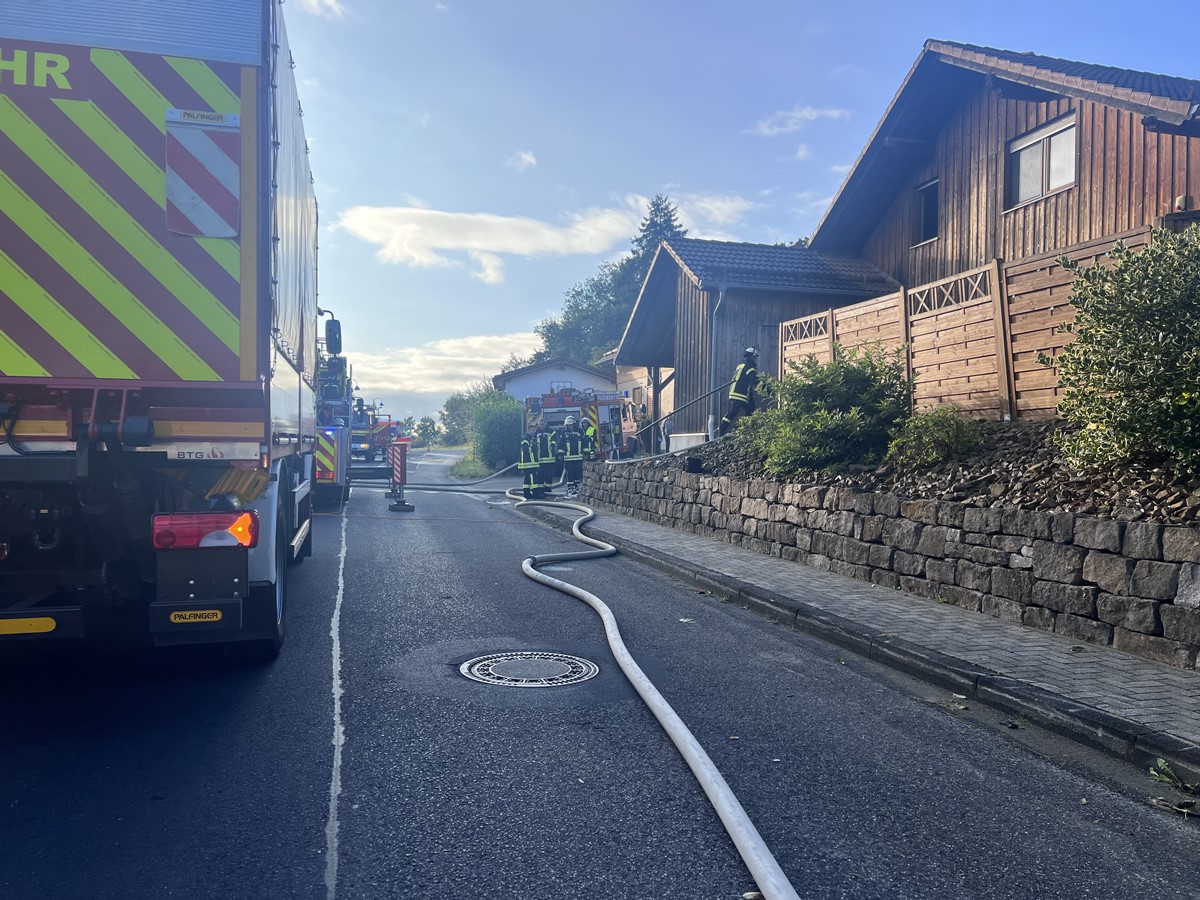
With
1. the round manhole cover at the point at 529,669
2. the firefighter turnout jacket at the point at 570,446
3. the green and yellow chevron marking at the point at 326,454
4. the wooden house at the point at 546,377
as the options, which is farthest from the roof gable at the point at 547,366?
the round manhole cover at the point at 529,669

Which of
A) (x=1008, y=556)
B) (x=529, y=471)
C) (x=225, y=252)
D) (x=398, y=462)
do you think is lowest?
(x=1008, y=556)

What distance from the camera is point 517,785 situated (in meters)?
3.96

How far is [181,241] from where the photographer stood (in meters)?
4.93

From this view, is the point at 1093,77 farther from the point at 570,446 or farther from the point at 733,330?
the point at 570,446

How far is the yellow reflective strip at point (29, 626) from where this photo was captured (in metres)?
4.66

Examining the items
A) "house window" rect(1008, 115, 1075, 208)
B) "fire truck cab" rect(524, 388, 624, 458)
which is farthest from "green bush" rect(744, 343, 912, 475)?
"fire truck cab" rect(524, 388, 624, 458)

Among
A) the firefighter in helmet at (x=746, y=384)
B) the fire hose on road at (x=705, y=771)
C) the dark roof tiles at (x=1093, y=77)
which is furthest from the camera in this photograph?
the firefighter in helmet at (x=746, y=384)

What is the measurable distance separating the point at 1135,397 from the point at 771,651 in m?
3.13

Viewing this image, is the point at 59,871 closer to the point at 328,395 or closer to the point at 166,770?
the point at 166,770

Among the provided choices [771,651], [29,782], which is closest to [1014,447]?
[771,651]

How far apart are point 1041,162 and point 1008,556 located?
33.8 feet

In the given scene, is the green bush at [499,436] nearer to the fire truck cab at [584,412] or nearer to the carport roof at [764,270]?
the fire truck cab at [584,412]

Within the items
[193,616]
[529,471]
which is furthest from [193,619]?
[529,471]

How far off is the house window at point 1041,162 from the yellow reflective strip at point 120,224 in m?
13.4
